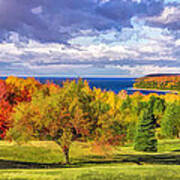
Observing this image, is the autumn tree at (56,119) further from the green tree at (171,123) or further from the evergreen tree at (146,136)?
the green tree at (171,123)

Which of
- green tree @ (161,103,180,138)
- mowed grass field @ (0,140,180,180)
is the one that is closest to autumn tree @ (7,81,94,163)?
mowed grass field @ (0,140,180,180)

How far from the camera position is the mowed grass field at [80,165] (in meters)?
19.9

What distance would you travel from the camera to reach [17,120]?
97.6 feet

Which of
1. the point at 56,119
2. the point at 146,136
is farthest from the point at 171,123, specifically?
the point at 56,119

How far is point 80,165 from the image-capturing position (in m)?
30.3

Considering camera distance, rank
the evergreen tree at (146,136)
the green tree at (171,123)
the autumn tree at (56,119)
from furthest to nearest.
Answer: the green tree at (171,123)
the evergreen tree at (146,136)
the autumn tree at (56,119)

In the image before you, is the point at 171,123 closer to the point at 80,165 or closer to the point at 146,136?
the point at 146,136

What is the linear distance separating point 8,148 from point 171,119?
57.9 metres

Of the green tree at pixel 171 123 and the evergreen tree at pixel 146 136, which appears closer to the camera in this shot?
the evergreen tree at pixel 146 136

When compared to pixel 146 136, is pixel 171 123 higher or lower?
lower

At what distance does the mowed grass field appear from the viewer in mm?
19859

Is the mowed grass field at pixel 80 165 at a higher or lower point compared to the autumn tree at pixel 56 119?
lower

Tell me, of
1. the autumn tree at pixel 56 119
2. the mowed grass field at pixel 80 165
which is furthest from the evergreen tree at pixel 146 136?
the autumn tree at pixel 56 119

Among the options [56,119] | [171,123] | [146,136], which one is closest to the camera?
[56,119]
